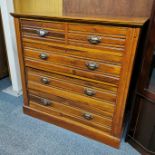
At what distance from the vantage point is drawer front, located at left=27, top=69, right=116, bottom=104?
4.71 feet

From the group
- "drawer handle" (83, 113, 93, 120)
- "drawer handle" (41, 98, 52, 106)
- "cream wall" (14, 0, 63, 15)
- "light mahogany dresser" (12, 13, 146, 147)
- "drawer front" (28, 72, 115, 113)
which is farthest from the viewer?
"cream wall" (14, 0, 63, 15)

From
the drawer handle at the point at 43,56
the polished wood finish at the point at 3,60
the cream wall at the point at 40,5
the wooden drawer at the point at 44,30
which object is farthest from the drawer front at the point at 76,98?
the polished wood finish at the point at 3,60

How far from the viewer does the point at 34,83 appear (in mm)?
1742

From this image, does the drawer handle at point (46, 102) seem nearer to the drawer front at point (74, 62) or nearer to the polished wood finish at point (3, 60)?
the drawer front at point (74, 62)

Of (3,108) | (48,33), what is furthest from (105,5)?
(3,108)

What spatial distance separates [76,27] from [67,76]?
435 millimetres

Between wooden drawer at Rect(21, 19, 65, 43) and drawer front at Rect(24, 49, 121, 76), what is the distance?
5.0 inches

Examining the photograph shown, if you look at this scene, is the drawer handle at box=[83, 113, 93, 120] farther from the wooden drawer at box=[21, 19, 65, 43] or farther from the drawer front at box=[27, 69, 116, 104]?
the wooden drawer at box=[21, 19, 65, 43]

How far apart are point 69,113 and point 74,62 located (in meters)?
0.54

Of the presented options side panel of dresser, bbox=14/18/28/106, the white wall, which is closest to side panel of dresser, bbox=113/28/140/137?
side panel of dresser, bbox=14/18/28/106

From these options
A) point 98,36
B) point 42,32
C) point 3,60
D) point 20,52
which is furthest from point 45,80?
point 3,60

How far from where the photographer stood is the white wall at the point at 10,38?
1845 mm

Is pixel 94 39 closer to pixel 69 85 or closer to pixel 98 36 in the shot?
pixel 98 36

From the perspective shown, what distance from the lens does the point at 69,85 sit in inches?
61.3
